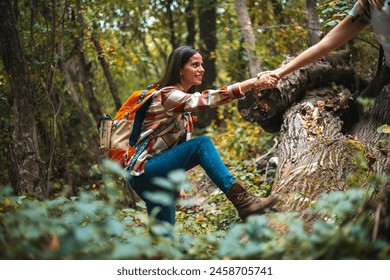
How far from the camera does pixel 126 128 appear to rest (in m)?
3.70

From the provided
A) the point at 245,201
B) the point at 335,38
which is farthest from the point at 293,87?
the point at 245,201

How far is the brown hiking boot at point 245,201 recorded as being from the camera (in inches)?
143

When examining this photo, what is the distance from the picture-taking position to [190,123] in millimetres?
4000

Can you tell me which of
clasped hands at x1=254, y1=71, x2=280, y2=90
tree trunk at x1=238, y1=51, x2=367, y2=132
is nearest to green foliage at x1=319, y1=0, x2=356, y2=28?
tree trunk at x1=238, y1=51, x2=367, y2=132

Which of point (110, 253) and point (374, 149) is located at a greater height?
point (110, 253)

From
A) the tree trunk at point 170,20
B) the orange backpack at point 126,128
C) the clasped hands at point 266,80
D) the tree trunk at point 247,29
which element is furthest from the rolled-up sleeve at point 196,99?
the tree trunk at point 170,20

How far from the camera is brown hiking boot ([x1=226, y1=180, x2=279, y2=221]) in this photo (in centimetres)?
363

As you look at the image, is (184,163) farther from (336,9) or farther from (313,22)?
(313,22)

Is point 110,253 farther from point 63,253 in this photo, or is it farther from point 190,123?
point 190,123

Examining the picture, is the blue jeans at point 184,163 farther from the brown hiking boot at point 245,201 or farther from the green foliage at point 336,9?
the green foliage at point 336,9

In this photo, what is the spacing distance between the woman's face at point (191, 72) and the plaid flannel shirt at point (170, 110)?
0.89ft

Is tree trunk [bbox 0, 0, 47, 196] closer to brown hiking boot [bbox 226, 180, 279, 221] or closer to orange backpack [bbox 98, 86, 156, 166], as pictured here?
orange backpack [bbox 98, 86, 156, 166]

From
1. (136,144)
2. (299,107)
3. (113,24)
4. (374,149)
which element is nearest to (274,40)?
(113,24)

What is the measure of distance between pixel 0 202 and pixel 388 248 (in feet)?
6.75
